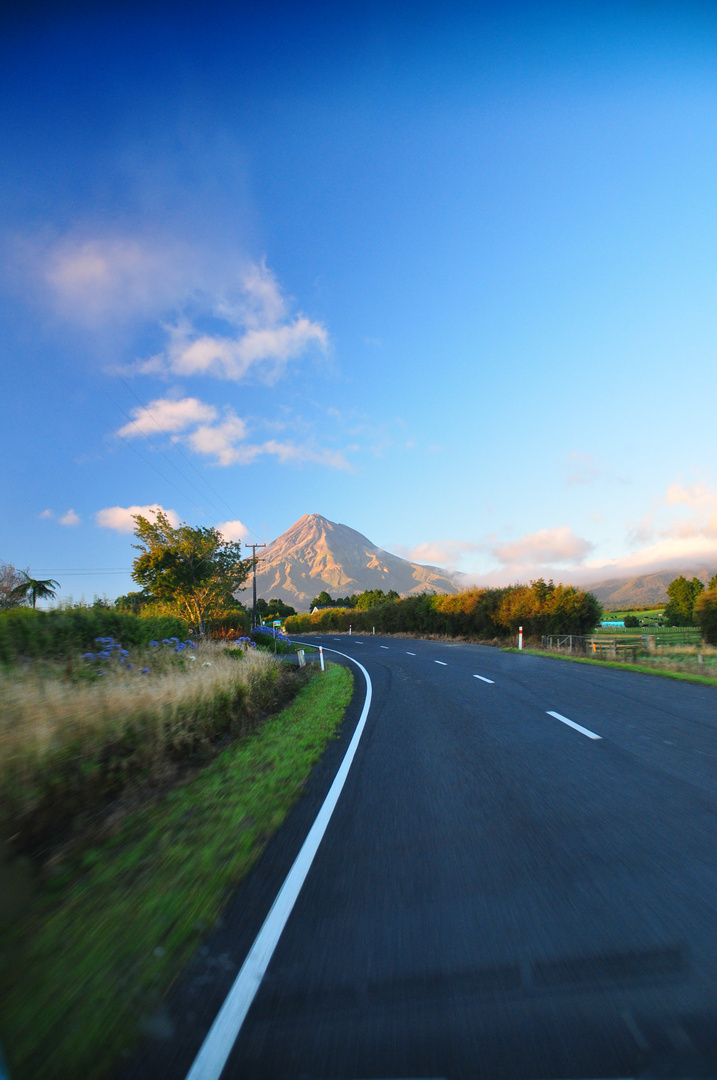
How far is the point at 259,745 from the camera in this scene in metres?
8.43

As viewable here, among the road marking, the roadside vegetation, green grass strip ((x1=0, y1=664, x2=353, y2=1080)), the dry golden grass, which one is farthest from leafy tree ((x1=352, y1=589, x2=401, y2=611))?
green grass strip ((x1=0, y1=664, x2=353, y2=1080))

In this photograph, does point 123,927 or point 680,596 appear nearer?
point 123,927

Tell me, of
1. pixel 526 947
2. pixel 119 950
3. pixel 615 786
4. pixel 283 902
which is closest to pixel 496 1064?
pixel 526 947

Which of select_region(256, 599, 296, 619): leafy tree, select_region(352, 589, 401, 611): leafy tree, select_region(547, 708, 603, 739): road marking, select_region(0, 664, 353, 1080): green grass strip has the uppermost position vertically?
select_region(352, 589, 401, 611): leafy tree

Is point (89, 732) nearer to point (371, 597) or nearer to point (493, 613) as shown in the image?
point (493, 613)

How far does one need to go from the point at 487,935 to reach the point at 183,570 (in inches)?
1198

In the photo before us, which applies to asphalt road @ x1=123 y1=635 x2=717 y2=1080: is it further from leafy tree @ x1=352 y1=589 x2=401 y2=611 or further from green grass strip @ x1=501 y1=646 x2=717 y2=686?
leafy tree @ x1=352 y1=589 x2=401 y2=611

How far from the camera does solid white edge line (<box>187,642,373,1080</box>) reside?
2219 mm

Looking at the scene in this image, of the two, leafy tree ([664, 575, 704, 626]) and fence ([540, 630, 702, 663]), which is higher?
leafy tree ([664, 575, 704, 626])

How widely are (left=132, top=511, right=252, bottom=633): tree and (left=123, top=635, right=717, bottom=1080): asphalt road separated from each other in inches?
1054

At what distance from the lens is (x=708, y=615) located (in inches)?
1111

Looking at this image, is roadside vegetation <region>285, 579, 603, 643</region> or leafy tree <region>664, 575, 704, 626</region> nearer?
roadside vegetation <region>285, 579, 603, 643</region>

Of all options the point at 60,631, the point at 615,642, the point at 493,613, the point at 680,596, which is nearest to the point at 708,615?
the point at 615,642

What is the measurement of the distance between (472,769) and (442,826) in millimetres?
1836
